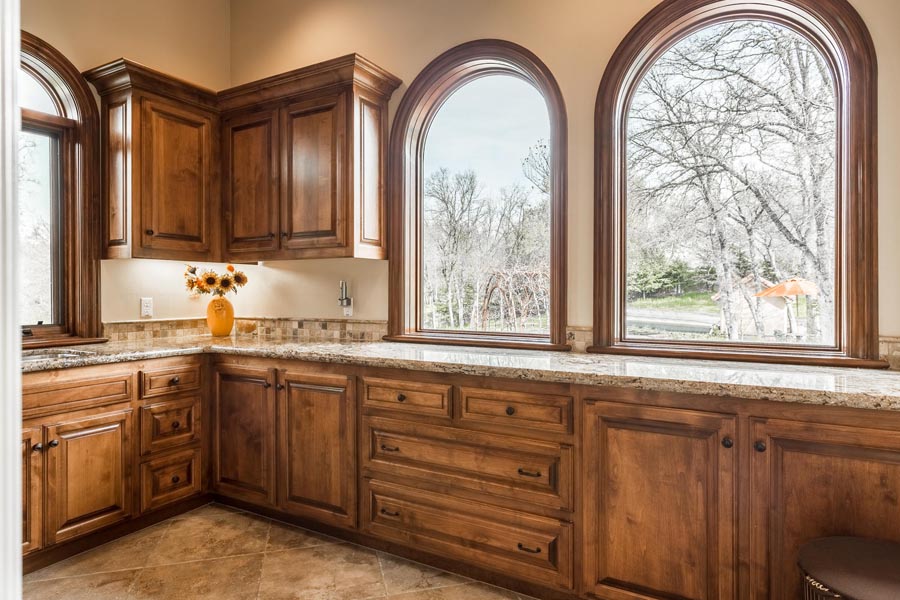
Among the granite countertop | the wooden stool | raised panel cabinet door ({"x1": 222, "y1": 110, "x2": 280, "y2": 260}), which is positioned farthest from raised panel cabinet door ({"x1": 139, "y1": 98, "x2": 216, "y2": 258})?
the wooden stool

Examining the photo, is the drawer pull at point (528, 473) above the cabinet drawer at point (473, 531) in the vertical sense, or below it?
above

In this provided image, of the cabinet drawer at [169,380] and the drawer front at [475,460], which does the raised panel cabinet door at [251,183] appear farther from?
the drawer front at [475,460]

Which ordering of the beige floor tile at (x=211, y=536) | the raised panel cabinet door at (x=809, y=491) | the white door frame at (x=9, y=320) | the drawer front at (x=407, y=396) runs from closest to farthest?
the white door frame at (x=9, y=320) → the raised panel cabinet door at (x=809, y=491) → the drawer front at (x=407, y=396) → the beige floor tile at (x=211, y=536)

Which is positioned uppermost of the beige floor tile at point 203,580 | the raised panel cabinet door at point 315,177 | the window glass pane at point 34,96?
the window glass pane at point 34,96

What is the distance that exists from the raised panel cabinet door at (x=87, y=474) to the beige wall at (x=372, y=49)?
0.90 metres

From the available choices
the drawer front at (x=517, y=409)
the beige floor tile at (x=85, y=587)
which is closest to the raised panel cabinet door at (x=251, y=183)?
the drawer front at (x=517, y=409)

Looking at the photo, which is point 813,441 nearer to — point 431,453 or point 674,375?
point 674,375

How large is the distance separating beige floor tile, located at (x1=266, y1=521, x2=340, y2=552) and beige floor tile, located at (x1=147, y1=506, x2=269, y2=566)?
4 cm

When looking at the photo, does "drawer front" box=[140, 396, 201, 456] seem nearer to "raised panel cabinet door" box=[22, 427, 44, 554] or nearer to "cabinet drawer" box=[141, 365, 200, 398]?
"cabinet drawer" box=[141, 365, 200, 398]

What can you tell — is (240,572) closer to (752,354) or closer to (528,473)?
(528,473)

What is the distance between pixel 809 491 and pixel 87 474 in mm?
2872

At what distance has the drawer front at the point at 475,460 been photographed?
2143 millimetres

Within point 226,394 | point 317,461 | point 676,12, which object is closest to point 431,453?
point 317,461

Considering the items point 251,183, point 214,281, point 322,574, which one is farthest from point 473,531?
point 251,183
